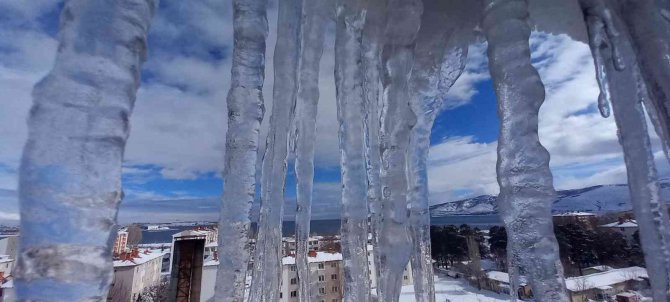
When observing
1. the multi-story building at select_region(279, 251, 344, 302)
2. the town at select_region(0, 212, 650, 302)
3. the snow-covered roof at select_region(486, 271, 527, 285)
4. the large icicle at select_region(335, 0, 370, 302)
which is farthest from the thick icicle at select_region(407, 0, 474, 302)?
the snow-covered roof at select_region(486, 271, 527, 285)

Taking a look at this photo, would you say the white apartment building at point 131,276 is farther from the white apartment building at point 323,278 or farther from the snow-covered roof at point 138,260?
the white apartment building at point 323,278

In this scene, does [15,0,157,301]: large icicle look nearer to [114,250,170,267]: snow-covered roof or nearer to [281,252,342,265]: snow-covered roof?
[281,252,342,265]: snow-covered roof

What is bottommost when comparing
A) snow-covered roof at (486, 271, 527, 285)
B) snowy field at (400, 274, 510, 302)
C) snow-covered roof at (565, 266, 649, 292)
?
snowy field at (400, 274, 510, 302)

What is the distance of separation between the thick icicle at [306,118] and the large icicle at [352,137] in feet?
0.60

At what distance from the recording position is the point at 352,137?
225 cm

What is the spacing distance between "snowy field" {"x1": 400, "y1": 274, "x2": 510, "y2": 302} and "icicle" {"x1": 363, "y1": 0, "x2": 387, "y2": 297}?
9.92 m

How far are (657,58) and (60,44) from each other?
7.39ft

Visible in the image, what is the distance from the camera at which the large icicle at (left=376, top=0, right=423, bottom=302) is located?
1.42 meters

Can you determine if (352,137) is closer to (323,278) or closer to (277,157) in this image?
(277,157)

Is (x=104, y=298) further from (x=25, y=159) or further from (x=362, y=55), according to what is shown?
(x=362, y=55)

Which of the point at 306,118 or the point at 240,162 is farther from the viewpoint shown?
the point at 306,118

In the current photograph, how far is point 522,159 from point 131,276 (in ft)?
62.8

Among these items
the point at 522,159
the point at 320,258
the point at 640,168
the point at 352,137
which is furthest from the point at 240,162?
the point at 320,258

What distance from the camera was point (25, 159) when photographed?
1.91 ft
